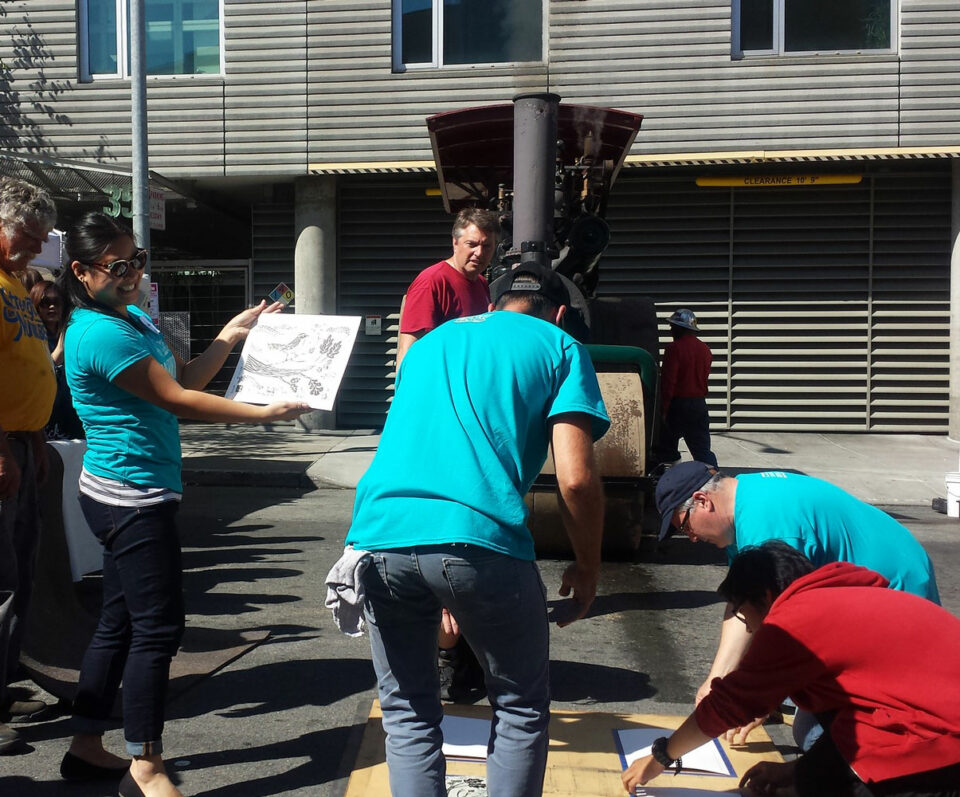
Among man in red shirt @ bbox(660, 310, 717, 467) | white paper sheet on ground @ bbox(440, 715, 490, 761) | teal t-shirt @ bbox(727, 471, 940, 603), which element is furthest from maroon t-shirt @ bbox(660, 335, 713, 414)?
teal t-shirt @ bbox(727, 471, 940, 603)

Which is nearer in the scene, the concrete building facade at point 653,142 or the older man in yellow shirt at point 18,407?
the older man in yellow shirt at point 18,407

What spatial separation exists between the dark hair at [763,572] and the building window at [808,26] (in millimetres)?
11181

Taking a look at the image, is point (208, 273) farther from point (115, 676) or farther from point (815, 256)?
point (115, 676)

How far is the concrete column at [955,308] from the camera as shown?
40.9 feet

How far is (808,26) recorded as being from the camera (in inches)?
496

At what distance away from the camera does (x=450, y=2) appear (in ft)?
42.9

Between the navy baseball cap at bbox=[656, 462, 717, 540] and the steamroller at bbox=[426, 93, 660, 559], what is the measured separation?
281 centimetres

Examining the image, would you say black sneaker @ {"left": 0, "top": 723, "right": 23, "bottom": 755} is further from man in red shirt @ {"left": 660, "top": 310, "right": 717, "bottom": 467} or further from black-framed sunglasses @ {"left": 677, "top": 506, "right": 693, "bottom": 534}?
man in red shirt @ {"left": 660, "top": 310, "right": 717, "bottom": 467}

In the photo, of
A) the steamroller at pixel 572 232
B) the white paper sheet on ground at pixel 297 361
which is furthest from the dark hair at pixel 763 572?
the steamroller at pixel 572 232

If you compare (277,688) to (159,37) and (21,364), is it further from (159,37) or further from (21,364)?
(159,37)

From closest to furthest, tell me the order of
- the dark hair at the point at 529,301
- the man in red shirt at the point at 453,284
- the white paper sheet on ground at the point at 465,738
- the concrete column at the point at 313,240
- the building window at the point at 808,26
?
1. the dark hair at the point at 529,301
2. the white paper sheet on ground at the point at 465,738
3. the man in red shirt at the point at 453,284
4. the building window at the point at 808,26
5. the concrete column at the point at 313,240

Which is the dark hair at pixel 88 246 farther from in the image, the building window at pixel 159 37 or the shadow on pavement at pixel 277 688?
the building window at pixel 159 37

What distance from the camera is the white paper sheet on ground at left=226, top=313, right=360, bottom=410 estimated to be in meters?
3.07

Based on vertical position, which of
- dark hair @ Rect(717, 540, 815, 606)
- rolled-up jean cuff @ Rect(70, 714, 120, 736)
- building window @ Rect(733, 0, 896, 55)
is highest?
building window @ Rect(733, 0, 896, 55)
